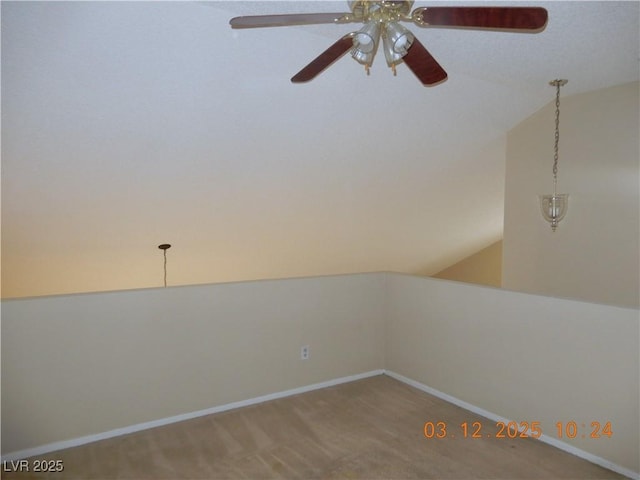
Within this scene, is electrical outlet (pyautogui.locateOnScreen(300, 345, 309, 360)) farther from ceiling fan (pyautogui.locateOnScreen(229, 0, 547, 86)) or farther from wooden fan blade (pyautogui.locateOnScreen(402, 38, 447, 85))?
ceiling fan (pyautogui.locateOnScreen(229, 0, 547, 86))

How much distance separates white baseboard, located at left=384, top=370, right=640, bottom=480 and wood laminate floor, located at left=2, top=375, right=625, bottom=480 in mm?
39

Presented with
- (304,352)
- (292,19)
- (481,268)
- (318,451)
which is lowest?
(318,451)

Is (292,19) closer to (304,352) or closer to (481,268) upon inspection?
(304,352)

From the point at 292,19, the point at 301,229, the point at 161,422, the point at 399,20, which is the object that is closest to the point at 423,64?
the point at 399,20

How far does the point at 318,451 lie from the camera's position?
2.60 meters

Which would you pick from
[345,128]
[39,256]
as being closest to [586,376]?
[345,128]

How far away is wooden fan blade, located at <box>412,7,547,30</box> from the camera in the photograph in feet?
4.46

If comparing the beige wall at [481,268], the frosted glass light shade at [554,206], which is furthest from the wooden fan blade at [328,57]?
the beige wall at [481,268]

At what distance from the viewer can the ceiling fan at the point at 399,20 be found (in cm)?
139

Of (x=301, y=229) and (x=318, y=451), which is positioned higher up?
(x=301, y=229)

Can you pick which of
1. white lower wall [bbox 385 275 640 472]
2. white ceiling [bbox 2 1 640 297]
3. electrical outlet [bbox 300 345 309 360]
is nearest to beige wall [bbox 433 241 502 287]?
white ceiling [bbox 2 1 640 297]

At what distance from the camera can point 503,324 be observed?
2.92 metres

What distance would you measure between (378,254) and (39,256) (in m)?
3.60

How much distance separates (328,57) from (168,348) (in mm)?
2076
